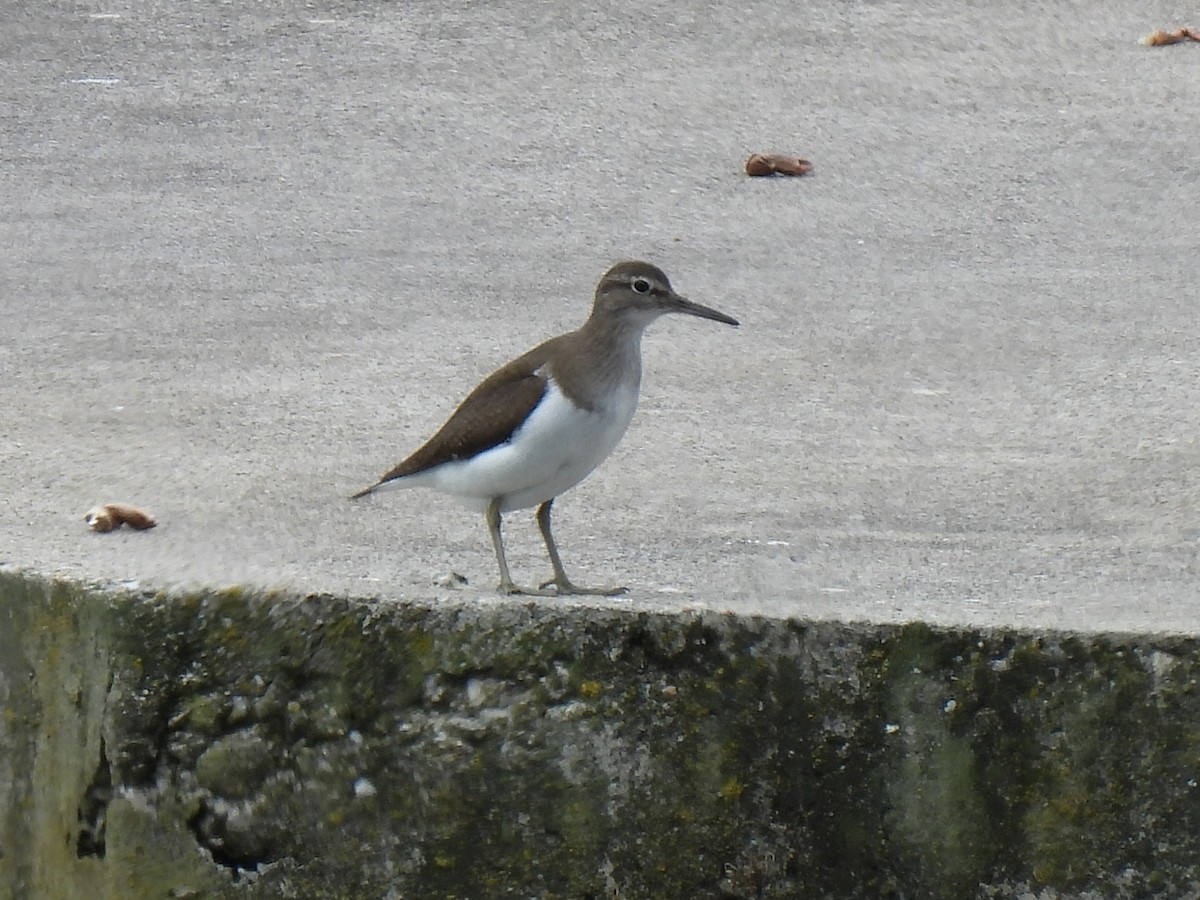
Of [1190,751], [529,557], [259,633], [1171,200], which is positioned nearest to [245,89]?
[1171,200]

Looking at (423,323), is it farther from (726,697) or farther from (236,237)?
(726,697)

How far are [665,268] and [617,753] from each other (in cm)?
404

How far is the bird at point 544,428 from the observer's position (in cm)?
447

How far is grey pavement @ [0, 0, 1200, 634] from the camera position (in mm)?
5027

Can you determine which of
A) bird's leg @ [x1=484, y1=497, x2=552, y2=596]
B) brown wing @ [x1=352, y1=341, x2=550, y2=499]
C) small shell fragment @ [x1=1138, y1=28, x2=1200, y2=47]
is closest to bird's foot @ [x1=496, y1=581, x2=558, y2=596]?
bird's leg @ [x1=484, y1=497, x2=552, y2=596]

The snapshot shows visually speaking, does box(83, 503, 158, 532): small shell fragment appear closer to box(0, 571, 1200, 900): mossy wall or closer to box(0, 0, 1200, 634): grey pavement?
box(0, 0, 1200, 634): grey pavement

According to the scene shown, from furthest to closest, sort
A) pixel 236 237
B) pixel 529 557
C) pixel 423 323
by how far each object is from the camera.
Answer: pixel 236 237 → pixel 423 323 → pixel 529 557

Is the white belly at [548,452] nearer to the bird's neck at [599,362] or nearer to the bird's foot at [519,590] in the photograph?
the bird's neck at [599,362]

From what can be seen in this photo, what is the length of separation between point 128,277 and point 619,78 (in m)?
2.95

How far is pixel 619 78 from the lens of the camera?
9.53m

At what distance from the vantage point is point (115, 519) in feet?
16.1

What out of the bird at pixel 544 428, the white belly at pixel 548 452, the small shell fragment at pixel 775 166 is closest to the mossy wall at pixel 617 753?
the bird at pixel 544 428

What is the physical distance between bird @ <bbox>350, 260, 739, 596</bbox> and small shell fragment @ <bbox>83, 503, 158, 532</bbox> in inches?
27.3

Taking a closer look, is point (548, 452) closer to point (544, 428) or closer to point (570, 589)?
point (544, 428)
